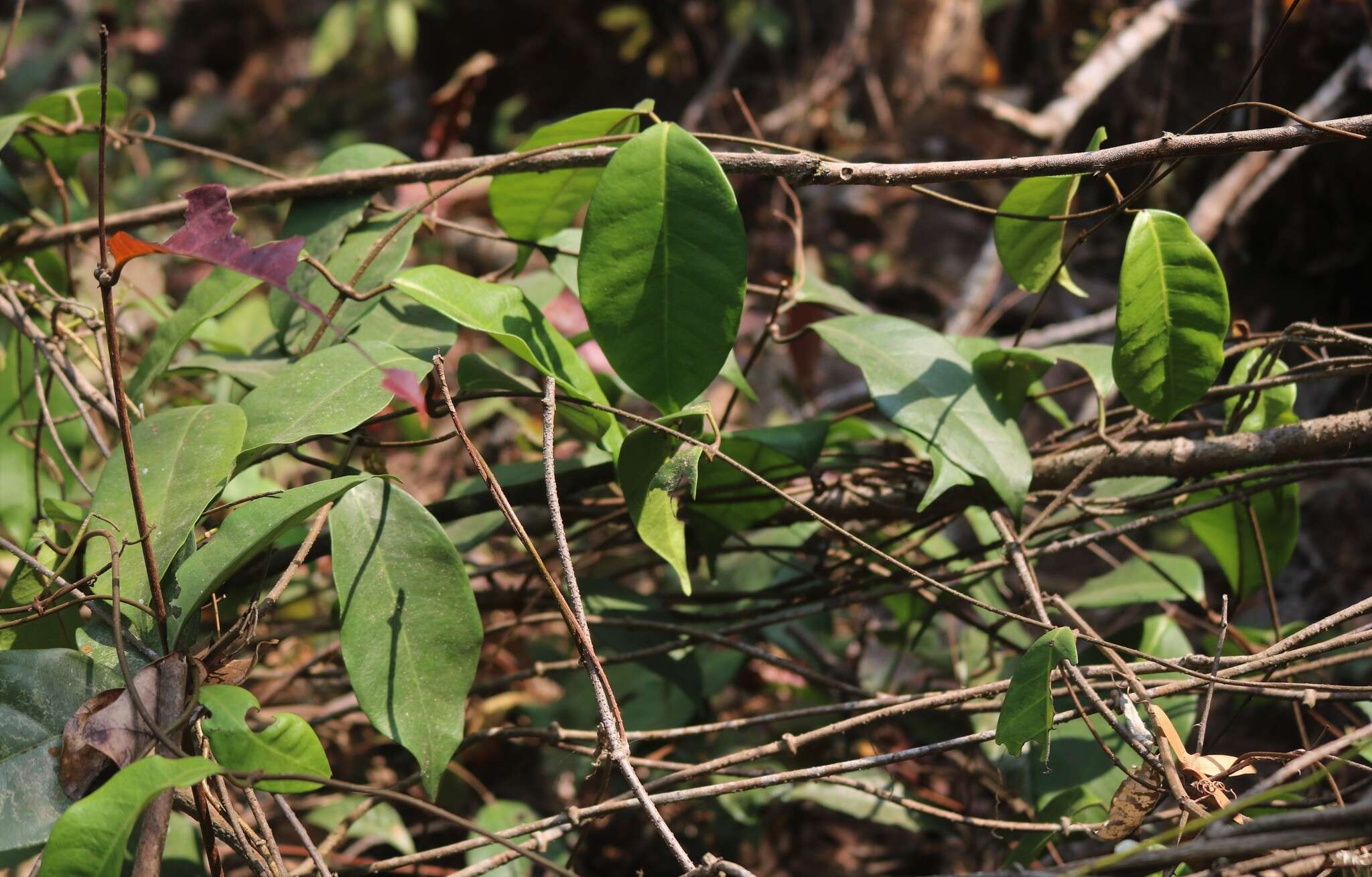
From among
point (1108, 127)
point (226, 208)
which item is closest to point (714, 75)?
point (1108, 127)

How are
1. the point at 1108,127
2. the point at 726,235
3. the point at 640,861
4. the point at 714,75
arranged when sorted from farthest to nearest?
1. the point at 714,75
2. the point at 1108,127
3. the point at 640,861
4. the point at 726,235

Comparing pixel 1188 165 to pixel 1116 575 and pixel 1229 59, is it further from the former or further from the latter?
pixel 1116 575

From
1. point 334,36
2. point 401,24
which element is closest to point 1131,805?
point 401,24

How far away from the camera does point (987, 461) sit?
77 cm

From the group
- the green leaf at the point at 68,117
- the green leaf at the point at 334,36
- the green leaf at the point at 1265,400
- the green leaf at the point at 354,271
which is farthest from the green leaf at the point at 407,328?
the green leaf at the point at 334,36

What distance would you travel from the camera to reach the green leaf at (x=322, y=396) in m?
0.66

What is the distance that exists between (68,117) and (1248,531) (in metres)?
1.31

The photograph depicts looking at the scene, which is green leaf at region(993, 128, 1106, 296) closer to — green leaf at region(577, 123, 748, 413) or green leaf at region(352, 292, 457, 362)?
green leaf at region(577, 123, 748, 413)

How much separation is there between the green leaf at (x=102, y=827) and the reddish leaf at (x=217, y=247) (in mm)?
272

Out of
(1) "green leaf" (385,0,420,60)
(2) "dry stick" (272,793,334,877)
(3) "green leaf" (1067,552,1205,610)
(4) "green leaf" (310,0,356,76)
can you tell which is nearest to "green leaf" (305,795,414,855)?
(2) "dry stick" (272,793,334,877)

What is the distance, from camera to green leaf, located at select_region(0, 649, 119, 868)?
557 millimetres

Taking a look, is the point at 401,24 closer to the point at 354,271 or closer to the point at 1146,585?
the point at 354,271

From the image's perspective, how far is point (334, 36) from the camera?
3.14m

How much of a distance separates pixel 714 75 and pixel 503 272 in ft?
6.12
